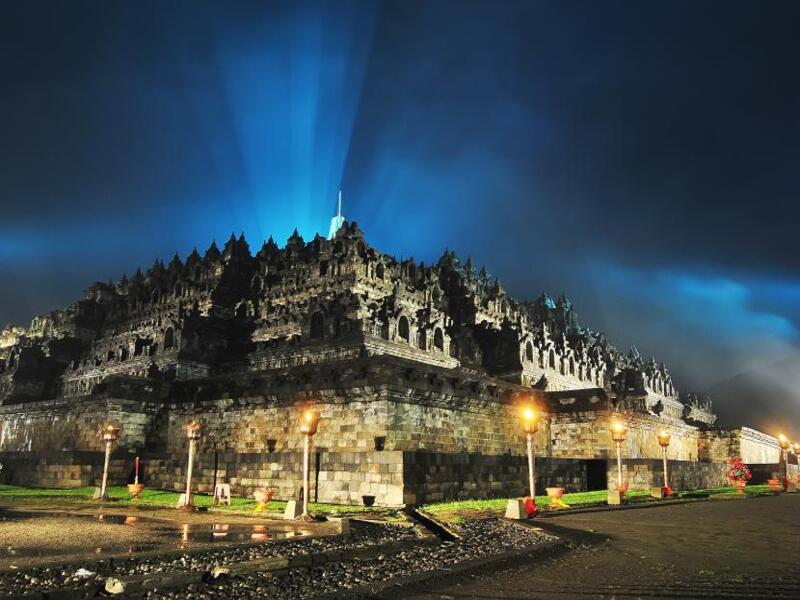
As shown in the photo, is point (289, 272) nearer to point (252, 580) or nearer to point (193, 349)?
point (193, 349)

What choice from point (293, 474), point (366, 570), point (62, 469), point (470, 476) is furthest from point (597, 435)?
point (366, 570)

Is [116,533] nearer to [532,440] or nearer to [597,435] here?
[532,440]

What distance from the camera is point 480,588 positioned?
7.98 meters

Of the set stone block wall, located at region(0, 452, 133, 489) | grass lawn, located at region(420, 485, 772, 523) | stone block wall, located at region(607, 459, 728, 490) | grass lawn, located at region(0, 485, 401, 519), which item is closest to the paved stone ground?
grass lawn, located at region(420, 485, 772, 523)

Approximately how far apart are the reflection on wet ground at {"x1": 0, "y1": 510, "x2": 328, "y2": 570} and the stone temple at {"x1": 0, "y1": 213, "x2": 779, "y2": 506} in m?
6.43

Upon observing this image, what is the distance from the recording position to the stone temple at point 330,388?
79.7 ft

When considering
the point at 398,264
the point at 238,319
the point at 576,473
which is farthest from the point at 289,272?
the point at 576,473

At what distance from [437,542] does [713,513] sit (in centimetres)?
1032

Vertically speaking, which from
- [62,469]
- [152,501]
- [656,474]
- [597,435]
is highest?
[597,435]

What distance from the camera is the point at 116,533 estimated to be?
39.8 ft

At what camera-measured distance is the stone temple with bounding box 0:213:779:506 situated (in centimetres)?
2430

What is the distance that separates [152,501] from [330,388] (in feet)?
25.7

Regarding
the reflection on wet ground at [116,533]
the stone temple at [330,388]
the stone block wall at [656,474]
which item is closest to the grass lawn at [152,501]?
the stone temple at [330,388]

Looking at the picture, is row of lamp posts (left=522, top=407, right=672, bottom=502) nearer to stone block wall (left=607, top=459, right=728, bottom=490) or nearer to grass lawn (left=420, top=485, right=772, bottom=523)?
grass lawn (left=420, top=485, right=772, bottom=523)
